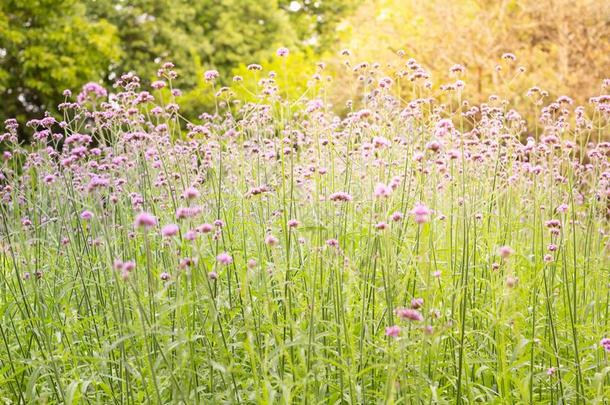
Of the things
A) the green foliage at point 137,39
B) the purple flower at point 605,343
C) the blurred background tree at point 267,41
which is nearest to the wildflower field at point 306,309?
the purple flower at point 605,343

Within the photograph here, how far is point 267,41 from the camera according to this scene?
28547 mm

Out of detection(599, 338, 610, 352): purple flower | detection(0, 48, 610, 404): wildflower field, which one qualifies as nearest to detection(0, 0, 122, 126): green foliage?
detection(0, 48, 610, 404): wildflower field

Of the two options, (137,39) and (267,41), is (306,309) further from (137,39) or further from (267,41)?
(267,41)

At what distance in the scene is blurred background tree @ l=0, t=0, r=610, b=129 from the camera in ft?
52.6

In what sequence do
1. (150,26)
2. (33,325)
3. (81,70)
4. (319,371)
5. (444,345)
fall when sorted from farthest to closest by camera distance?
(150,26)
(81,70)
(33,325)
(444,345)
(319,371)

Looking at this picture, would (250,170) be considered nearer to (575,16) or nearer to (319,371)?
(319,371)

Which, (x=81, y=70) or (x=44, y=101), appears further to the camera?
(x=44, y=101)

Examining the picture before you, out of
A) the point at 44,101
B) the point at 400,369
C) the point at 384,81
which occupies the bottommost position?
the point at 44,101

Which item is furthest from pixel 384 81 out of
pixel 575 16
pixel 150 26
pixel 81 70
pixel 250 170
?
pixel 150 26

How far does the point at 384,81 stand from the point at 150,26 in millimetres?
22721

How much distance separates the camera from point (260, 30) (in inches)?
1113

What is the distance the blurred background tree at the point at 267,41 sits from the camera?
1603 centimetres

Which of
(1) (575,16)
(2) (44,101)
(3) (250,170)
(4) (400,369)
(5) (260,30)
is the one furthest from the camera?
(5) (260,30)

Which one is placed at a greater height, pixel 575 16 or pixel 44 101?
pixel 575 16
